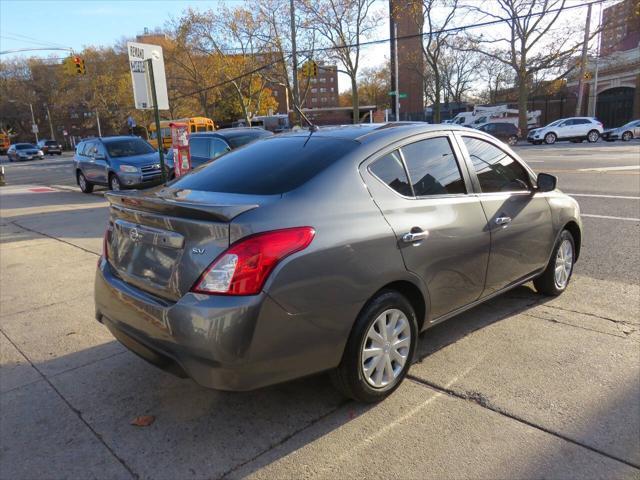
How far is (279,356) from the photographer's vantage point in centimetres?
252

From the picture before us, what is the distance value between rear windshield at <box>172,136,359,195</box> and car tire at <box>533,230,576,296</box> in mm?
2462

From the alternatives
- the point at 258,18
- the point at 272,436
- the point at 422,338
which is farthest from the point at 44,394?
the point at 258,18

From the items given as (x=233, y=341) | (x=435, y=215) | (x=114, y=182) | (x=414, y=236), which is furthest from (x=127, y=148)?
(x=233, y=341)

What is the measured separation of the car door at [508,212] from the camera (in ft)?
12.3

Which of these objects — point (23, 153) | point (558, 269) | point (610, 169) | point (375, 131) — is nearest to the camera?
point (375, 131)

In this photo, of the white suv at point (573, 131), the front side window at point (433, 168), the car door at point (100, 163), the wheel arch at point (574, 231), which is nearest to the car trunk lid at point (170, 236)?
the front side window at point (433, 168)

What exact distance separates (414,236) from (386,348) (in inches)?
27.5

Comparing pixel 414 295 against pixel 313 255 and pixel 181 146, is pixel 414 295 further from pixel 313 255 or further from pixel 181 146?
pixel 181 146

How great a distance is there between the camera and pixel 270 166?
128 inches

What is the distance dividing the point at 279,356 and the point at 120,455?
104 cm

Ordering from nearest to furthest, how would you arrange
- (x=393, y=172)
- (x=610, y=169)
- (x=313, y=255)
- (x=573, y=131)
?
(x=313, y=255), (x=393, y=172), (x=610, y=169), (x=573, y=131)

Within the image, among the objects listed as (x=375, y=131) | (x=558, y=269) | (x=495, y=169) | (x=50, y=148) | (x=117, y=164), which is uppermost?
(x=375, y=131)

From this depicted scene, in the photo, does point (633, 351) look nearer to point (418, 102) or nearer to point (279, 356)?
point (279, 356)

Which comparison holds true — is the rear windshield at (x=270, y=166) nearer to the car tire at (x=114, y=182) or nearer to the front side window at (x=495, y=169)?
the front side window at (x=495, y=169)
